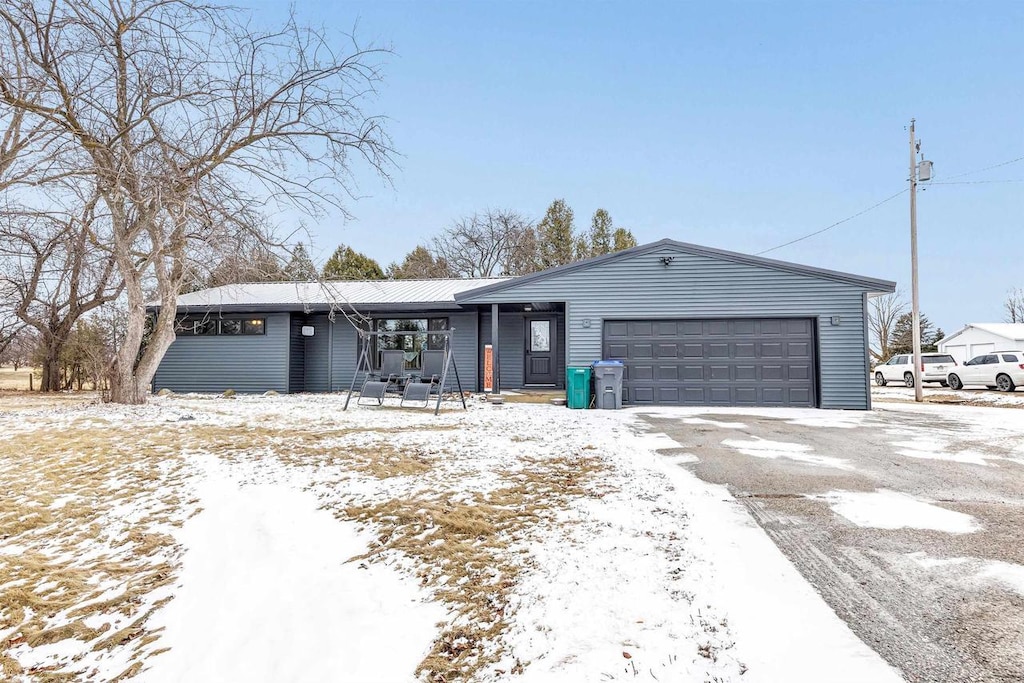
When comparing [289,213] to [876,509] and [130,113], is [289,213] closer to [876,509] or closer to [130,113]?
[130,113]

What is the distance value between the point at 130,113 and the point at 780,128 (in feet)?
78.6

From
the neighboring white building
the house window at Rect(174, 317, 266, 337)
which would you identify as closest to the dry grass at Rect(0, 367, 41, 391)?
the house window at Rect(174, 317, 266, 337)

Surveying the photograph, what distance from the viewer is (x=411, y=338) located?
47.3 ft

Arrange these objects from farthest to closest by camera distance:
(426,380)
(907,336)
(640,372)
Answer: (907,336) < (640,372) < (426,380)

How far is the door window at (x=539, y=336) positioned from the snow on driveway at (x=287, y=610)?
1087 cm

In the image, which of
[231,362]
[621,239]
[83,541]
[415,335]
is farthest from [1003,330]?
[83,541]

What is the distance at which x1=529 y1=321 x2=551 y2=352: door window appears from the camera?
14.3m

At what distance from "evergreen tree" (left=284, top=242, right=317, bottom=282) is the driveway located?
700 centimetres

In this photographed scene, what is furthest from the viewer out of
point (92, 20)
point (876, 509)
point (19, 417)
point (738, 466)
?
point (19, 417)

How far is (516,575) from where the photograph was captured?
2.64m

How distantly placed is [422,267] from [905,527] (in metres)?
29.7

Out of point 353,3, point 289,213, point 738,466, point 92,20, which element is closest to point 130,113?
point 92,20

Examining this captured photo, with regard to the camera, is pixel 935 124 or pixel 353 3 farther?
pixel 935 124

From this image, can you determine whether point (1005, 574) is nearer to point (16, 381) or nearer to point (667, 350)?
point (667, 350)
